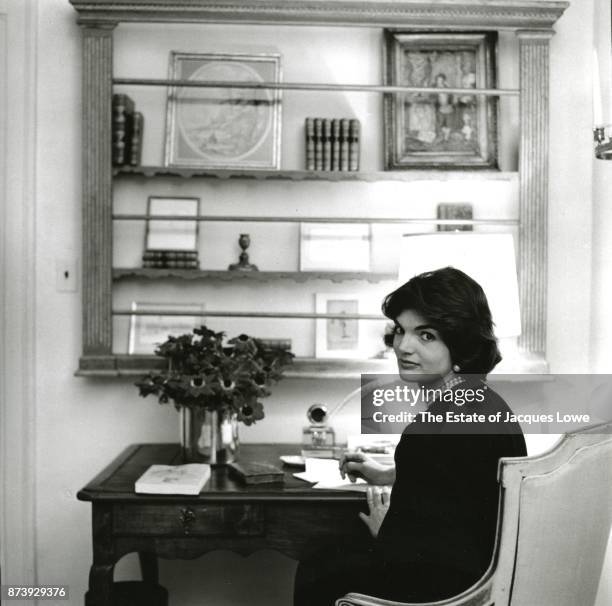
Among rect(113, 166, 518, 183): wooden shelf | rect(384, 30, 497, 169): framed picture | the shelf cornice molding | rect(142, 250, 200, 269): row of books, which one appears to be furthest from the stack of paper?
the shelf cornice molding

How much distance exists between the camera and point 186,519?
2.45 meters

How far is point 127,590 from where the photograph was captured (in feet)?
9.42

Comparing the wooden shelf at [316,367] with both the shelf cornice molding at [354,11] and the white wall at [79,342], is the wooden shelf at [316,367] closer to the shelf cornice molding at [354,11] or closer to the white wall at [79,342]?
the white wall at [79,342]

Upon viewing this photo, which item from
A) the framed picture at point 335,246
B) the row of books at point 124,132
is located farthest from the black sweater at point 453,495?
the row of books at point 124,132

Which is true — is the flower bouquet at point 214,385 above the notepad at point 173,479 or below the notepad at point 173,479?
above

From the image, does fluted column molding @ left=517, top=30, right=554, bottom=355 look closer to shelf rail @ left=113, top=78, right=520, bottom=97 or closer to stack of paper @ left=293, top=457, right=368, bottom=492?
shelf rail @ left=113, top=78, right=520, bottom=97

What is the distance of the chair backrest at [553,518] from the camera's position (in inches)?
69.5

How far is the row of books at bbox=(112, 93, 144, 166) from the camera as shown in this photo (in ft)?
10.1

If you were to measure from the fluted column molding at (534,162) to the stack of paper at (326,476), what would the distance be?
0.89 m

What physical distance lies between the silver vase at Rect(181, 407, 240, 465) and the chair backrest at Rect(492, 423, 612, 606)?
117 cm

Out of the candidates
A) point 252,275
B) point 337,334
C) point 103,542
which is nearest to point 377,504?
point 103,542

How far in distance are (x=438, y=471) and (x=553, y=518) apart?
0.27 m

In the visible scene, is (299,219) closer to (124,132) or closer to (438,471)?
(124,132)

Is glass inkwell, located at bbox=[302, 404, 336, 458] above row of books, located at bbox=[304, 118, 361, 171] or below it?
below
